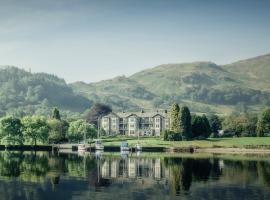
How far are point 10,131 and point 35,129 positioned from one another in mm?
9457

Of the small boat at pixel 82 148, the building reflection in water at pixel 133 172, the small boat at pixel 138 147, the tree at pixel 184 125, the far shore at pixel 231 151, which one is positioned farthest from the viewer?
the tree at pixel 184 125

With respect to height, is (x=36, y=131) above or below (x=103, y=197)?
above

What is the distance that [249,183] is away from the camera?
78.2 meters

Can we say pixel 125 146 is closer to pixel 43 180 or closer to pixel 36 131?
pixel 36 131

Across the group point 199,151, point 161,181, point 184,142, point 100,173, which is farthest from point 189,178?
point 184,142

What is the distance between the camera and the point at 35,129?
18562 centimetres

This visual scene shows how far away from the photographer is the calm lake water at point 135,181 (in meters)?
65.3

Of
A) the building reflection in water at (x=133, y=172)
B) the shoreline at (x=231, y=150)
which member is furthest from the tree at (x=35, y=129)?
the building reflection in water at (x=133, y=172)

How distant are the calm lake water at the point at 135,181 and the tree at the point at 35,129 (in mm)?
75638

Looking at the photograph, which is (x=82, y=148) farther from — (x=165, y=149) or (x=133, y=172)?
(x=133, y=172)

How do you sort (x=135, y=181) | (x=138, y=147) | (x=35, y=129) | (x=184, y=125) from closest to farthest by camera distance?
(x=135, y=181) < (x=138, y=147) < (x=35, y=129) < (x=184, y=125)

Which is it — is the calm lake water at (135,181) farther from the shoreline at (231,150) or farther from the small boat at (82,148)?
the small boat at (82,148)

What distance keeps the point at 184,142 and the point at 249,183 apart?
105970 millimetres

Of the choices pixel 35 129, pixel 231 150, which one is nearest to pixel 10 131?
pixel 35 129
